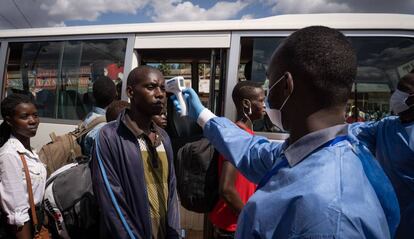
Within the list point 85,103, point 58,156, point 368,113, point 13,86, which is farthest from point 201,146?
point 13,86

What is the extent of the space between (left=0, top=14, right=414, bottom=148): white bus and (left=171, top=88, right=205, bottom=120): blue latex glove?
162cm

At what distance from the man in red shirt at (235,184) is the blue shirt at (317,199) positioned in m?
1.10

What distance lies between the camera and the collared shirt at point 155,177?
78.9 inches

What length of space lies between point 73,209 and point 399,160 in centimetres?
192

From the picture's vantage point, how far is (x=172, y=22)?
3.97 meters

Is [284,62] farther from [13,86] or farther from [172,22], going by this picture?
[13,86]

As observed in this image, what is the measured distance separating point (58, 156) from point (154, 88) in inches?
51.8

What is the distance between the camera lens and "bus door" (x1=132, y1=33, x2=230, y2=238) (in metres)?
3.74

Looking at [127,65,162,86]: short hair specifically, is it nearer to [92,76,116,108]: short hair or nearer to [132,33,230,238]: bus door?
[132,33,230,238]: bus door

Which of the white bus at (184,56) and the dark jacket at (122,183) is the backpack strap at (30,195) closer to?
the dark jacket at (122,183)

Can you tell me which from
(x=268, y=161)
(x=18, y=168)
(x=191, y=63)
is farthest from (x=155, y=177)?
(x=191, y=63)

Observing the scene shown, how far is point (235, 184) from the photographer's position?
86.9 inches

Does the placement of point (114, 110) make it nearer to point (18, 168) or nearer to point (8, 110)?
point (8, 110)

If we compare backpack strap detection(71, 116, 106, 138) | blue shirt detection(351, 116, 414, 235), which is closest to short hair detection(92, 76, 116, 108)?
backpack strap detection(71, 116, 106, 138)
